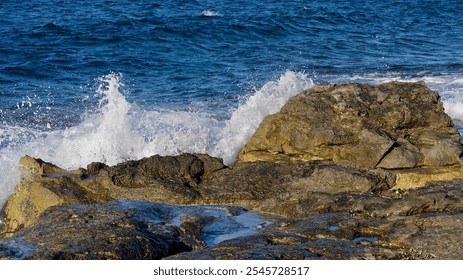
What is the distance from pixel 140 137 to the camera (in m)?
11.1

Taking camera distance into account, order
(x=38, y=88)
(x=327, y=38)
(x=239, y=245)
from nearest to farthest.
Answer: (x=239, y=245)
(x=38, y=88)
(x=327, y=38)

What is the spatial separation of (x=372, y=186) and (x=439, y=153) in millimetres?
1079

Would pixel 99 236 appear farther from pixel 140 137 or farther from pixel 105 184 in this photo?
pixel 140 137

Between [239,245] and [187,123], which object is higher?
[239,245]

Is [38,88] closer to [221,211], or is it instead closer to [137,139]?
[137,139]

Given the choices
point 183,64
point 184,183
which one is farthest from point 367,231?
point 183,64

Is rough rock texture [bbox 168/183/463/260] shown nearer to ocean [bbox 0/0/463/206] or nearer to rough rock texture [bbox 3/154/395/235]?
rough rock texture [bbox 3/154/395/235]

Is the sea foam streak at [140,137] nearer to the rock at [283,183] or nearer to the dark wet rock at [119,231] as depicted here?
the rock at [283,183]

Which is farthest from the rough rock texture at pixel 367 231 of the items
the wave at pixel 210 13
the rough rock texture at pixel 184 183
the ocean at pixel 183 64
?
the wave at pixel 210 13

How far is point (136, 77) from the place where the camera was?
1814 centimetres

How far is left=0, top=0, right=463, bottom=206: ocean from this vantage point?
11305mm

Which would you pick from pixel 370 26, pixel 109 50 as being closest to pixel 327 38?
pixel 370 26

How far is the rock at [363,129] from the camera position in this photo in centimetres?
884

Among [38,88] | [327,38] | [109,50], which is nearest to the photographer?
[38,88]
